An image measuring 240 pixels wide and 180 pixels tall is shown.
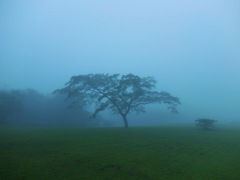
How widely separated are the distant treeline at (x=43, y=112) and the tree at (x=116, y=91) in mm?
10500

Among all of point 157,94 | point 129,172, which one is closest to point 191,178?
point 129,172

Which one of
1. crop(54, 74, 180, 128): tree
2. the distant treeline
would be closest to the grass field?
crop(54, 74, 180, 128): tree

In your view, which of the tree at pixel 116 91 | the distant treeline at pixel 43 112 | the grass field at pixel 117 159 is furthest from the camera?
the distant treeline at pixel 43 112

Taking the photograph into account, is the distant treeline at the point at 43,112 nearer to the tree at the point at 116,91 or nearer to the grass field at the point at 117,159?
the tree at the point at 116,91

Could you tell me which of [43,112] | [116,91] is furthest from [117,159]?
[43,112]

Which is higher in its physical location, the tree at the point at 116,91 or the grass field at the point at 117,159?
the tree at the point at 116,91

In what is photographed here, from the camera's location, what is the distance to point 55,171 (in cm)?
1513

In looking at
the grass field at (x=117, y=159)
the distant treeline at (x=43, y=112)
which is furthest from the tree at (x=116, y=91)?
the grass field at (x=117, y=159)

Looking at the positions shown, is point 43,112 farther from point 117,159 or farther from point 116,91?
point 117,159

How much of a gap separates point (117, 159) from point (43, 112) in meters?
42.2

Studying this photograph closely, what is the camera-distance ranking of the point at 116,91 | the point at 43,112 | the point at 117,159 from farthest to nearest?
the point at 43,112
the point at 116,91
the point at 117,159

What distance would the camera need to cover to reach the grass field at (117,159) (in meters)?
15.0

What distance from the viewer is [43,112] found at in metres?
56.6

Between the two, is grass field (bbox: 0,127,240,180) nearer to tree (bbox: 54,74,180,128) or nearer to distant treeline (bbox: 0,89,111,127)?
tree (bbox: 54,74,180,128)
